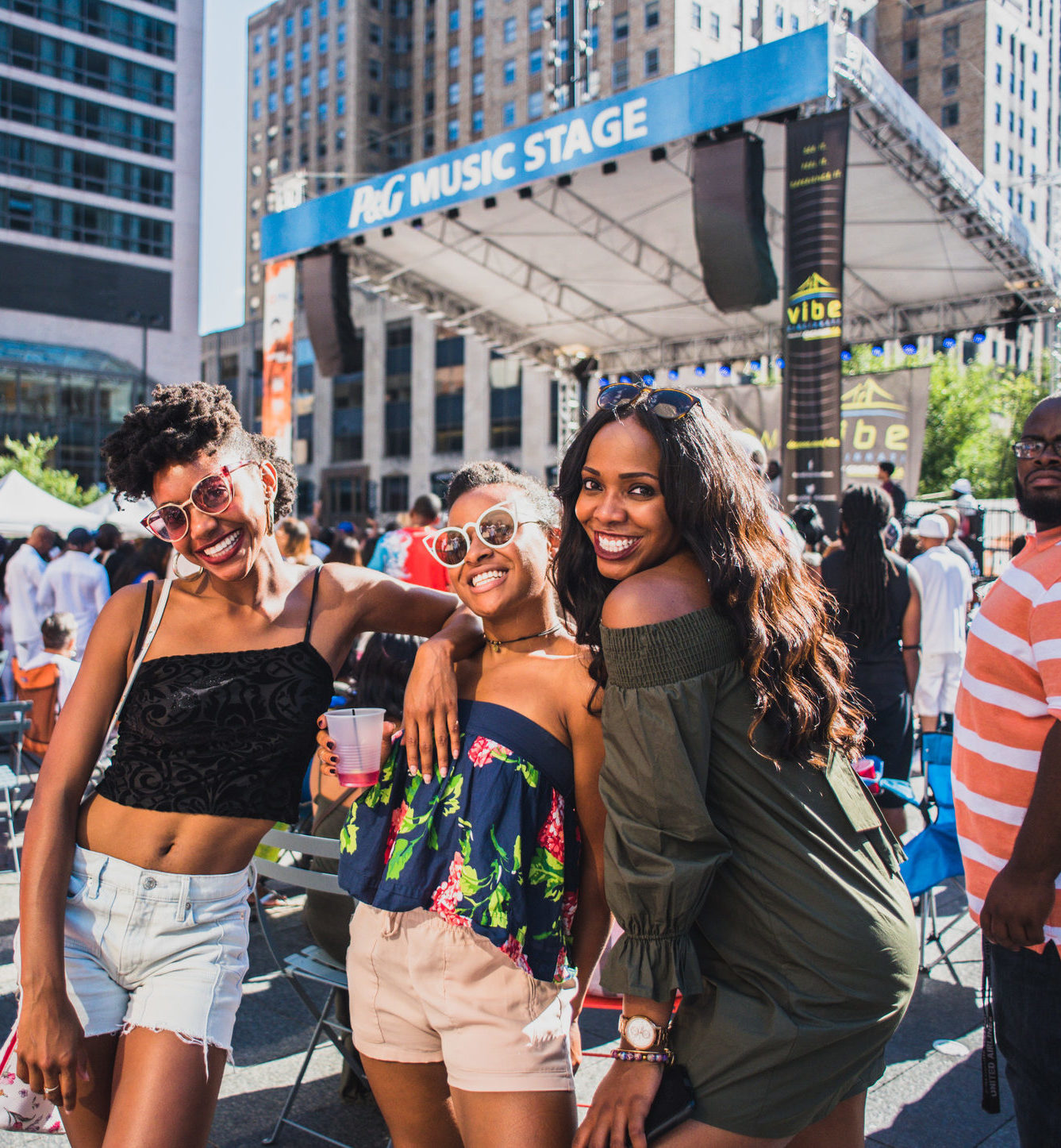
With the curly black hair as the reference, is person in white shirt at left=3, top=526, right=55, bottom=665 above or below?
below

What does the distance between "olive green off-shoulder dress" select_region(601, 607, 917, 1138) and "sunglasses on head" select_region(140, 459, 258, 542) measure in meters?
1.04

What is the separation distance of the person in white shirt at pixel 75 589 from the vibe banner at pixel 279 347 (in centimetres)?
580

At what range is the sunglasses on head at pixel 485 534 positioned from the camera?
192cm

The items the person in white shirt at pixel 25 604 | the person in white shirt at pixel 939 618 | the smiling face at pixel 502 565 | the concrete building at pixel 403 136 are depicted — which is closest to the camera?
the smiling face at pixel 502 565

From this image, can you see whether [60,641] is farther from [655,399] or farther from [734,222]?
[734,222]

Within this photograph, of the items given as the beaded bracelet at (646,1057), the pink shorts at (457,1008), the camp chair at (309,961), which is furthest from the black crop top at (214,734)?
the beaded bracelet at (646,1057)

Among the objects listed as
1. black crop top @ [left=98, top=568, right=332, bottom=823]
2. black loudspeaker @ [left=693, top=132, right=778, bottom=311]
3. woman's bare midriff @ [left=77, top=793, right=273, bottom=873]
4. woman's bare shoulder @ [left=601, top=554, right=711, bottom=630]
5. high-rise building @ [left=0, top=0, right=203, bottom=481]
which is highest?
high-rise building @ [left=0, top=0, right=203, bottom=481]

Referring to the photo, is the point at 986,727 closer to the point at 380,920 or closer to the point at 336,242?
the point at 380,920

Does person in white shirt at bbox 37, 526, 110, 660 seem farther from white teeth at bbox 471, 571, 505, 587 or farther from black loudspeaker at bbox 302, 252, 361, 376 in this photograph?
white teeth at bbox 471, 571, 505, 587

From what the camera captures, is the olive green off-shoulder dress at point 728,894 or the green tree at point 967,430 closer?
the olive green off-shoulder dress at point 728,894

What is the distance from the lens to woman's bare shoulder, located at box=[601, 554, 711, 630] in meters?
1.40

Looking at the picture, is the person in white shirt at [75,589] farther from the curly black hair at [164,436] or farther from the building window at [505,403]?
the building window at [505,403]

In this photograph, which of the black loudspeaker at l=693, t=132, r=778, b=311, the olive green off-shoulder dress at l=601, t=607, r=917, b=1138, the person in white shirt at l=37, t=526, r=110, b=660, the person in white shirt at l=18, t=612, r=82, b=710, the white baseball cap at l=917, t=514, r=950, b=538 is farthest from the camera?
the black loudspeaker at l=693, t=132, r=778, b=311

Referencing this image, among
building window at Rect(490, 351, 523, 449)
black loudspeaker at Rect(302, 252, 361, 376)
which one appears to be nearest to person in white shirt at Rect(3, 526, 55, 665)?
black loudspeaker at Rect(302, 252, 361, 376)
